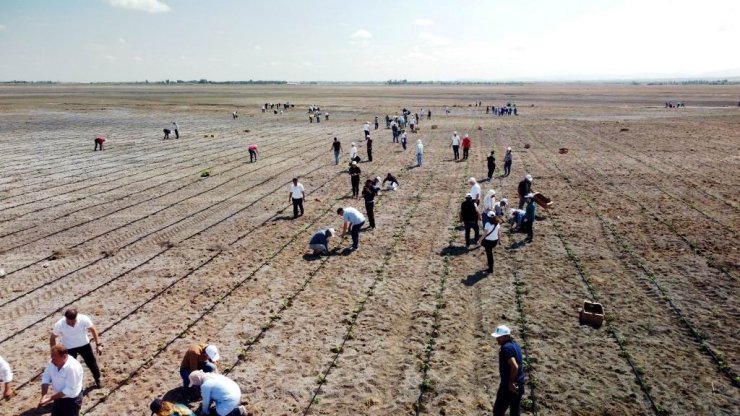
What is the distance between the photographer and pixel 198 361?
8.08 m

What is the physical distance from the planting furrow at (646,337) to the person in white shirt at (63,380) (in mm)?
8338

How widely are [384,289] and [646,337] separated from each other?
562 cm

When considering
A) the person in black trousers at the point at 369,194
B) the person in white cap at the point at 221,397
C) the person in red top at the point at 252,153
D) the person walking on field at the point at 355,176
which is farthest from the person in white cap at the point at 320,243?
the person in red top at the point at 252,153

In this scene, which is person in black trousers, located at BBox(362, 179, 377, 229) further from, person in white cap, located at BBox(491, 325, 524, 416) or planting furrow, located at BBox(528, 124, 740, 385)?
person in white cap, located at BBox(491, 325, 524, 416)

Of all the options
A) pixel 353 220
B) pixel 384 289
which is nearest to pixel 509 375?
pixel 384 289

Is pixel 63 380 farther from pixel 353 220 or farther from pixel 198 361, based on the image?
pixel 353 220

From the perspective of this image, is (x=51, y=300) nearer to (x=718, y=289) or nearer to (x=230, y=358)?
(x=230, y=358)

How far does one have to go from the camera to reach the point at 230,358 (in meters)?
9.11

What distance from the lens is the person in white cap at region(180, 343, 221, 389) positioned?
798cm

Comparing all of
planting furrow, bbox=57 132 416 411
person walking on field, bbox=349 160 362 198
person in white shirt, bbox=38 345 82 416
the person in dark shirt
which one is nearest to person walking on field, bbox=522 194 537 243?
the person in dark shirt

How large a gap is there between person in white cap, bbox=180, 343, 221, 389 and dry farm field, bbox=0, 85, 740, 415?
0.39 m

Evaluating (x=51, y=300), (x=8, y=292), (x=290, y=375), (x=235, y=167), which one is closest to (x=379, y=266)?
(x=290, y=375)

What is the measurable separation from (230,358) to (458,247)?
7907 millimetres

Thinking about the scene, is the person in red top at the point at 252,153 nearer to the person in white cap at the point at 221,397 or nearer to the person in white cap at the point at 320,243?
the person in white cap at the point at 320,243
